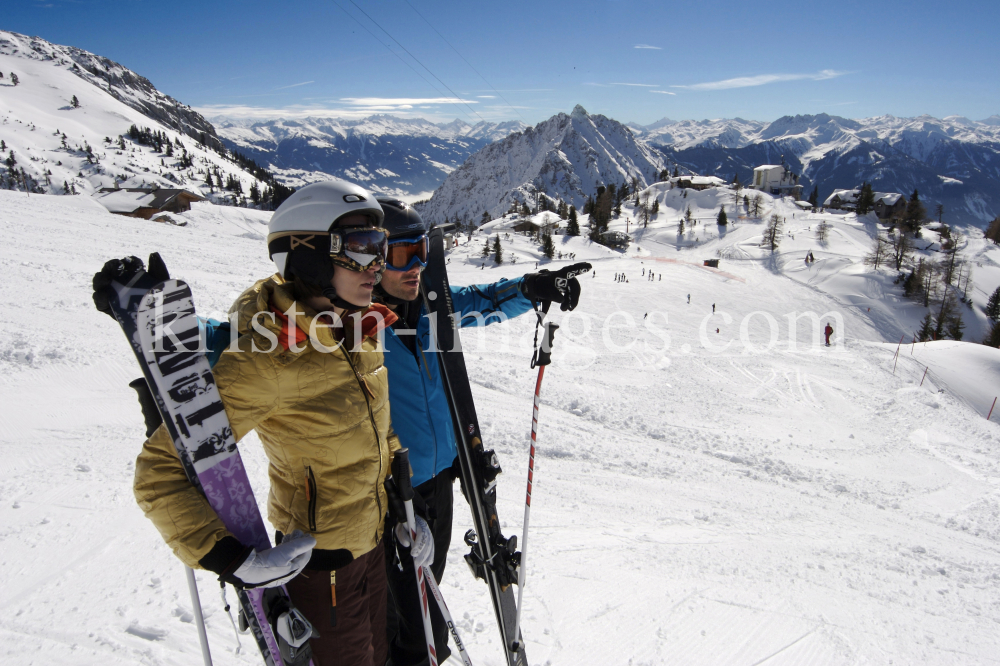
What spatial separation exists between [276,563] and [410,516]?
0.89 m

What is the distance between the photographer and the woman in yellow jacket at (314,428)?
1.72 meters

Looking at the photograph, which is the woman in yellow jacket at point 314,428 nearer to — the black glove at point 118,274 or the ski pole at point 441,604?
the black glove at point 118,274

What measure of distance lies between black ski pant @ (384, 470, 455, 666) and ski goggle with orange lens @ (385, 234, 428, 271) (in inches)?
57.4

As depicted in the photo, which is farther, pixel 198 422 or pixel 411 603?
pixel 411 603

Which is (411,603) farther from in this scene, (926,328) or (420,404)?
(926,328)

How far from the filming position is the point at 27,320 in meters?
9.76

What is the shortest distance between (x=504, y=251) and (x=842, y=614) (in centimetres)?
5830

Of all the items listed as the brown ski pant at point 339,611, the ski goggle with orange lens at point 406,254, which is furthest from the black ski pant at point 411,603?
the ski goggle with orange lens at point 406,254

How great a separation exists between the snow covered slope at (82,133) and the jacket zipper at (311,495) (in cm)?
11968

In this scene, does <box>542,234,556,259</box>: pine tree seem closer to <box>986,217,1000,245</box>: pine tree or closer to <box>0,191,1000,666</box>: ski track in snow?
<box>0,191,1000,666</box>: ski track in snow

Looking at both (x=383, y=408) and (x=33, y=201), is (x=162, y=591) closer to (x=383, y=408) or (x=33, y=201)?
(x=383, y=408)

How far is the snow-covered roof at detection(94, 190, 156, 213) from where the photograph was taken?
5803cm

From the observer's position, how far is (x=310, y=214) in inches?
87.4

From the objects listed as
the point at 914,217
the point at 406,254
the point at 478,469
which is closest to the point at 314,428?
the point at 406,254
